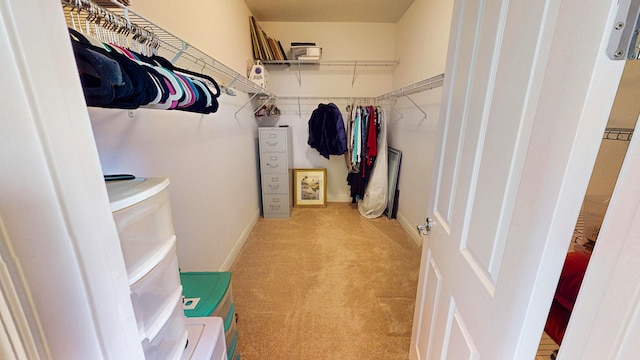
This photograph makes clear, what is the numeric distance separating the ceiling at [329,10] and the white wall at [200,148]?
310 millimetres

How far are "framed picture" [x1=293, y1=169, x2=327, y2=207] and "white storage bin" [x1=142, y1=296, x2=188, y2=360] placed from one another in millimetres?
2952

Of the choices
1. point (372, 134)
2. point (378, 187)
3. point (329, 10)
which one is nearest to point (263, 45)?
point (329, 10)

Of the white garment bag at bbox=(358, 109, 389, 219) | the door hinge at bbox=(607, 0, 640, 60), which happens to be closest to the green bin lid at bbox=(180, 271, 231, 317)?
the door hinge at bbox=(607, 0, 640, 60)

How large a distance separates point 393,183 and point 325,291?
73.2 inches

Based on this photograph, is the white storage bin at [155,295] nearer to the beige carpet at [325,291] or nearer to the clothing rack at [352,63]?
the beige carpet at [325,291]

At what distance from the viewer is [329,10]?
9.46 feet

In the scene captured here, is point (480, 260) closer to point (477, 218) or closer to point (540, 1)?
point (477, 218)

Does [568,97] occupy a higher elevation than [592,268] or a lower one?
higher

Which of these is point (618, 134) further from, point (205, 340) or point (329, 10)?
point (329, 10)

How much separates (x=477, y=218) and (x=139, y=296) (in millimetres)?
916

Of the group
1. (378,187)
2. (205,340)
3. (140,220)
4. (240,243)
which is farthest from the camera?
(378,187)

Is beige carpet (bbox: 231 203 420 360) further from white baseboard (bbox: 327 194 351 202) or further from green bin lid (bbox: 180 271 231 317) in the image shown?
white baseboard (bbox: 327 194 351 202)

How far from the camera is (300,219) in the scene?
329cm

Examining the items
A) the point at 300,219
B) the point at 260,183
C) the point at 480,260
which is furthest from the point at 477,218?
the point at 260,183
